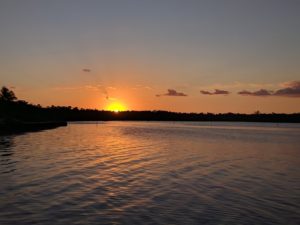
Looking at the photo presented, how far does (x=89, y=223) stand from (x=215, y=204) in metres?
5.91

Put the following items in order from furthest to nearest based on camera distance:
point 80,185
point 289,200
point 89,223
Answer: point 80,185, point 289,200, point 89,223

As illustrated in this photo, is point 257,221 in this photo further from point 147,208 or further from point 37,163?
point 37,163

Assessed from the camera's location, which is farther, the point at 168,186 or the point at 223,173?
the point at 223,173

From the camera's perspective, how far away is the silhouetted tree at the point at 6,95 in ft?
440

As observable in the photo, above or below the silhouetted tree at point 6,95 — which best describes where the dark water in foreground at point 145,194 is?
below

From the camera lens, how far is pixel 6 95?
136m

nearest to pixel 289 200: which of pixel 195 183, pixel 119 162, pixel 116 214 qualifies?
pixel 195 183

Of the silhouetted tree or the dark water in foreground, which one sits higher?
the silhouetted tree

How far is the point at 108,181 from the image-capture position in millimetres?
19734

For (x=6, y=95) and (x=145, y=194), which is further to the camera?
(x=6, y=95)

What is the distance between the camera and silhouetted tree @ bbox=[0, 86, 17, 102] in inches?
5276

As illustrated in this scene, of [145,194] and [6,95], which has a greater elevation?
[6,95]

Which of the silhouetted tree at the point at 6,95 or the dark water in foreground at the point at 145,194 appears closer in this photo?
the dark water in foreground at the point at 145,194

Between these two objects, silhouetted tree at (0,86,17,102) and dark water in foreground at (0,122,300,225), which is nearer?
dark water in foreground at (0,122,300,225)
